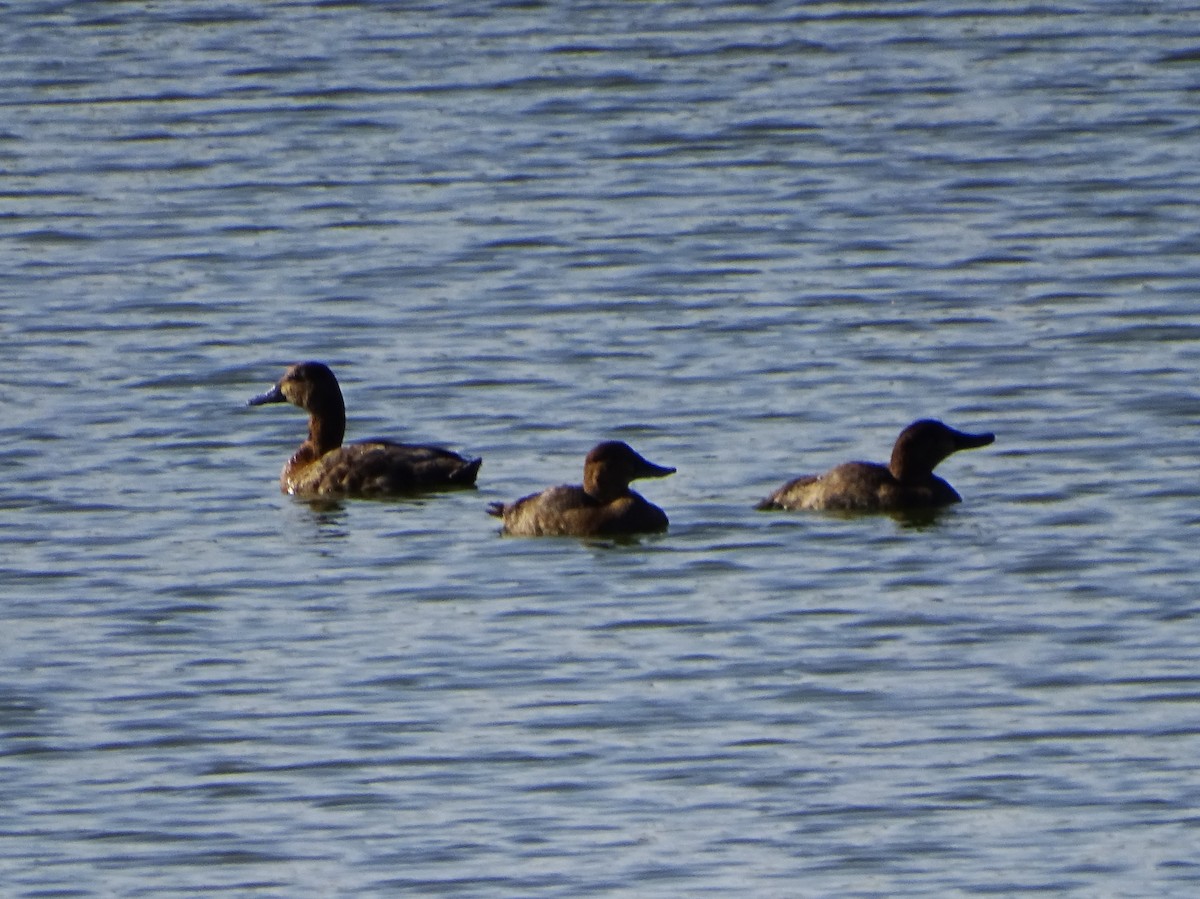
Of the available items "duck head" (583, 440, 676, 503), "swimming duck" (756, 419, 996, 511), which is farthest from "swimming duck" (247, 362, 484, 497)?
"swimming duck" (756, 419, 996, 511)

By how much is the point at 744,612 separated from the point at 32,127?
13639 mm

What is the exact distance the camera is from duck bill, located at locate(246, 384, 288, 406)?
1609 cm

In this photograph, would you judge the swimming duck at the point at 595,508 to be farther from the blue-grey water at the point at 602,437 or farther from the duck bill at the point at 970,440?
the duck bill at the point at 970,440

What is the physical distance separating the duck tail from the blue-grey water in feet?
0.95

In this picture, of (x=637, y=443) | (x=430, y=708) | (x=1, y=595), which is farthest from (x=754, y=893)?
(x=637, y=443)

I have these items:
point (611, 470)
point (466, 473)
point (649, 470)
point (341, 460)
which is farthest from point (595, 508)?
point (341, 460)

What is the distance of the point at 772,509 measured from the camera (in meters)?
13.9

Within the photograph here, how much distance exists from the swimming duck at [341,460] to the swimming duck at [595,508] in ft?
2.46

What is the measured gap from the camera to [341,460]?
15.1 m

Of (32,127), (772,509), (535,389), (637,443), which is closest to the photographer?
(772,509)

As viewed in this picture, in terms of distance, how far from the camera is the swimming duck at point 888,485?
13805mm

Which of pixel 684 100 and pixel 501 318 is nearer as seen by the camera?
pixel 501 318

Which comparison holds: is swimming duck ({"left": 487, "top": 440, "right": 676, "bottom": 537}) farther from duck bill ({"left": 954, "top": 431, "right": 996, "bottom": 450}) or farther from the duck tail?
duck bill ({"left": 954, "top": 431, "right": 996, "bottom": 450})

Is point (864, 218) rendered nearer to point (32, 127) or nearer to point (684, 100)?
point (684, 100)
